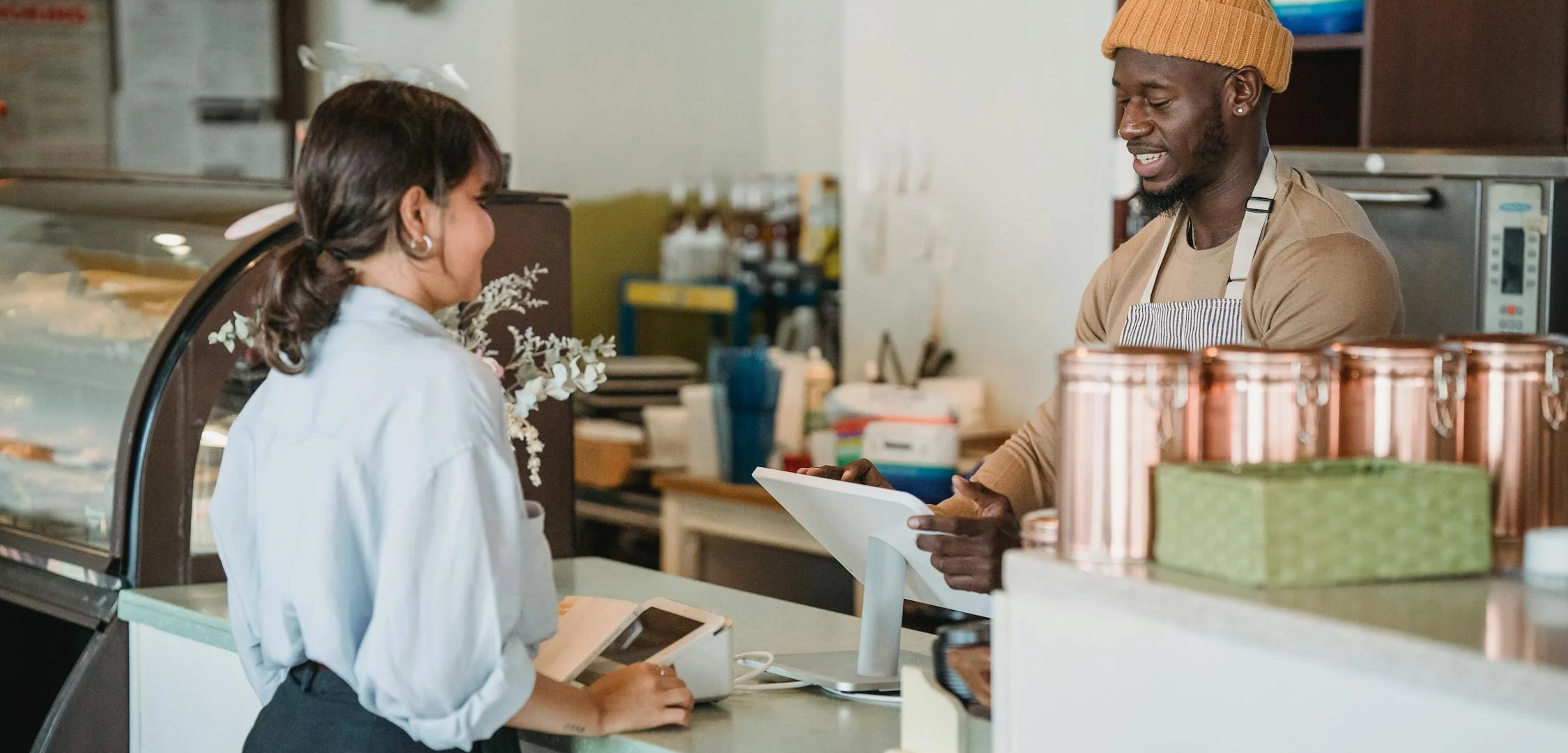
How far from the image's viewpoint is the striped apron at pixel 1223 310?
2.16 m

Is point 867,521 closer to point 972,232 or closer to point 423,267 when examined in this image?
point 423,267

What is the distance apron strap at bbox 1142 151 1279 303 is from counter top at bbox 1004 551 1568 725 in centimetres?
86

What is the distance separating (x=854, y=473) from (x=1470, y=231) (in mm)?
1668

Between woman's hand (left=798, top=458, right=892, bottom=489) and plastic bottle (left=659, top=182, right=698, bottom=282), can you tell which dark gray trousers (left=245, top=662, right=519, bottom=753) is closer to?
woman's hand (left=798, top=458, right=892, bottom=489)

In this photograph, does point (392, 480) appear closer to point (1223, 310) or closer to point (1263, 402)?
point (1263, 402)

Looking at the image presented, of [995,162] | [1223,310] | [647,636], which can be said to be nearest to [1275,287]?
[1223,310]

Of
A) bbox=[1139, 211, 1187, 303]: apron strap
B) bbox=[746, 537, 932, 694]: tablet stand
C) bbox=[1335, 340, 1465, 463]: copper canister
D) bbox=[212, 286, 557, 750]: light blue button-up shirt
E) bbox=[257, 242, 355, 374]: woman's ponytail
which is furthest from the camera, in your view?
bbox=[1139, 211, 1187, 303]: apron strap

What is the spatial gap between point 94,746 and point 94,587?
248 millimetres

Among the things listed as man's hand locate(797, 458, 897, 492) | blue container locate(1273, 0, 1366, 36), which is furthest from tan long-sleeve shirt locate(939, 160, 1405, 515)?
blue container locate(1273, 0, 1366, 36)

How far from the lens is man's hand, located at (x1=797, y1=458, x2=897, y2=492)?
203 cm

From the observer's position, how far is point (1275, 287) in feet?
6.85

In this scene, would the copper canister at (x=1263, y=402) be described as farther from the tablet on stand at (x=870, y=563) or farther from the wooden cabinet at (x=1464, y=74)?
the wooden cabinet at (x=1464, y=74)

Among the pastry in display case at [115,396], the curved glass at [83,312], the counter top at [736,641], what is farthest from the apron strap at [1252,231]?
the curved glass at [83,312]

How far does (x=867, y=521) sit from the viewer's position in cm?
183
